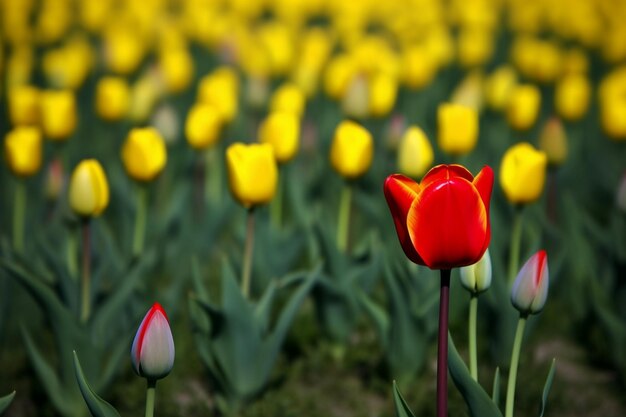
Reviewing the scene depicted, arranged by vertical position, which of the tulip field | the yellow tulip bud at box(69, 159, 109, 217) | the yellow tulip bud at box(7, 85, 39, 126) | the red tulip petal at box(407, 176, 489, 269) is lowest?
the tulip field

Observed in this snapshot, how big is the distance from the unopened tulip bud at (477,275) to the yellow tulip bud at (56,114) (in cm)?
208

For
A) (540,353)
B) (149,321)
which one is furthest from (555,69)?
(149,321)

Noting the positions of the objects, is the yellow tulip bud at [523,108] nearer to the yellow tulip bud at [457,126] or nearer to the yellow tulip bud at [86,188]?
the yellow tulip bud at [457,126]

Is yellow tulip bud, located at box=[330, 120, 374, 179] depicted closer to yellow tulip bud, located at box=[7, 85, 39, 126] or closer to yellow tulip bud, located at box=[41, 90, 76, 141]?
yellow tulip bud, located at box=[41, 90, 76, 141]

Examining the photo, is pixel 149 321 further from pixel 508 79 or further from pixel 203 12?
pixel 203 12

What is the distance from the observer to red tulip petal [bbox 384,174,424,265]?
1.73 m

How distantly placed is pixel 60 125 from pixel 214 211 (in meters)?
0.77

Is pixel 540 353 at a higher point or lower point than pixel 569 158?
lower

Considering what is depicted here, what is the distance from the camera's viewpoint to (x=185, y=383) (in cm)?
310

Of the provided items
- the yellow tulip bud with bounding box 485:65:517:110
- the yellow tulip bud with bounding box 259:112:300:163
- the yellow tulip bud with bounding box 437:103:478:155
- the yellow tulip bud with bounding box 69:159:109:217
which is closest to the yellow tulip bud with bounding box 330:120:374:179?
the yellow tulip bud with bounding box 259:112:300:163

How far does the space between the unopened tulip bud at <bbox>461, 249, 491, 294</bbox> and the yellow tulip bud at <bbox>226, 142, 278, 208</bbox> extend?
769mm

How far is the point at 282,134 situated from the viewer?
3.05m

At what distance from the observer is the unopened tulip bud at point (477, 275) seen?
6.71 feet

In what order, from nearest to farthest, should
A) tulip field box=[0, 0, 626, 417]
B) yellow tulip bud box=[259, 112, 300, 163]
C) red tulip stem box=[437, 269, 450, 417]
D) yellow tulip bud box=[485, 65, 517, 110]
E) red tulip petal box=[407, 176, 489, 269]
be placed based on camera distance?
red tulip petal box=[407, 176, 489, 269] → red tulip stem box=[437, 269, 450, 417] → tulip field box=[0, 0, 626, 417] → yellow tulip bud box=[259, 112, 300, 163] → yellow tulip bud box=[485, 65, 517, 110]
